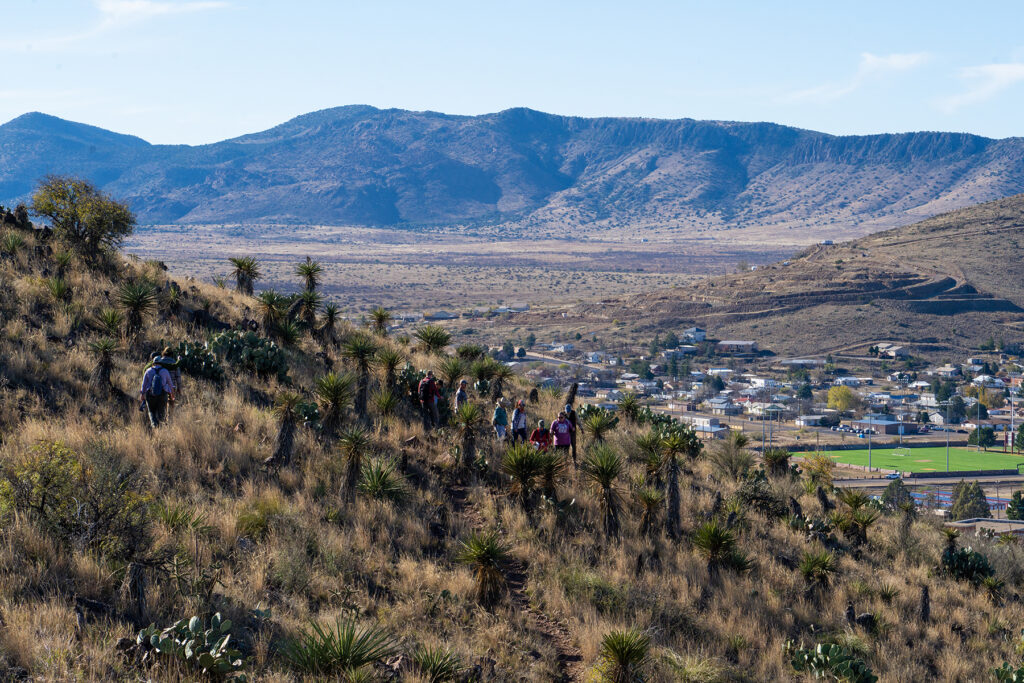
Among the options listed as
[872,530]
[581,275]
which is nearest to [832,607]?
[872,530]

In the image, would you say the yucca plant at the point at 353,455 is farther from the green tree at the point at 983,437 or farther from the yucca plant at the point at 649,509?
the green tree at the point at 983,437

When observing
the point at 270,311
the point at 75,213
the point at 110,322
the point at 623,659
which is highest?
the point at 75,213

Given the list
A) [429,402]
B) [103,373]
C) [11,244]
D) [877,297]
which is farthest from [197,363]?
[877,297]

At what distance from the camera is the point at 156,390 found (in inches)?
441

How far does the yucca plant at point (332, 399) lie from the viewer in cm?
1242

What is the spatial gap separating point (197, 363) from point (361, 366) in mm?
3187

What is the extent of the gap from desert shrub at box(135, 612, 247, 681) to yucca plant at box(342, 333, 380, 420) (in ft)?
27.3

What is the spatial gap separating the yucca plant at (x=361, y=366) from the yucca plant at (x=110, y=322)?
4.22 metres

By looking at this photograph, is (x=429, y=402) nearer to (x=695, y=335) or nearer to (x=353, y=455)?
(x=353, y=455)

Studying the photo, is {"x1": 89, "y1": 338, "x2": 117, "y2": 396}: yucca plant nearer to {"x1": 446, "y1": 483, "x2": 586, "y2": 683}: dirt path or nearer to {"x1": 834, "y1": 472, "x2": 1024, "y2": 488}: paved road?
{"x1": 446, "y1": 483, "x2": 586, "y2": 683}: dirt path

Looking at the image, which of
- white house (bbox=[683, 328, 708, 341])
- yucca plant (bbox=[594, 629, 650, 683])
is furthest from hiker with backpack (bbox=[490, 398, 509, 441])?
white house (bbox=[683, 328, 708, 341])

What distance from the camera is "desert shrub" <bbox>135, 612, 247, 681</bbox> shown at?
555 cm

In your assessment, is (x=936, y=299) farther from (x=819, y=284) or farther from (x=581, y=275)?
(x=581, y=275)

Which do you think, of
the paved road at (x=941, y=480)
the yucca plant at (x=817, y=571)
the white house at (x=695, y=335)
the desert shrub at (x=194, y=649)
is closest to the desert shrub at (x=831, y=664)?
the yucca plant at (x=817, y=571)
